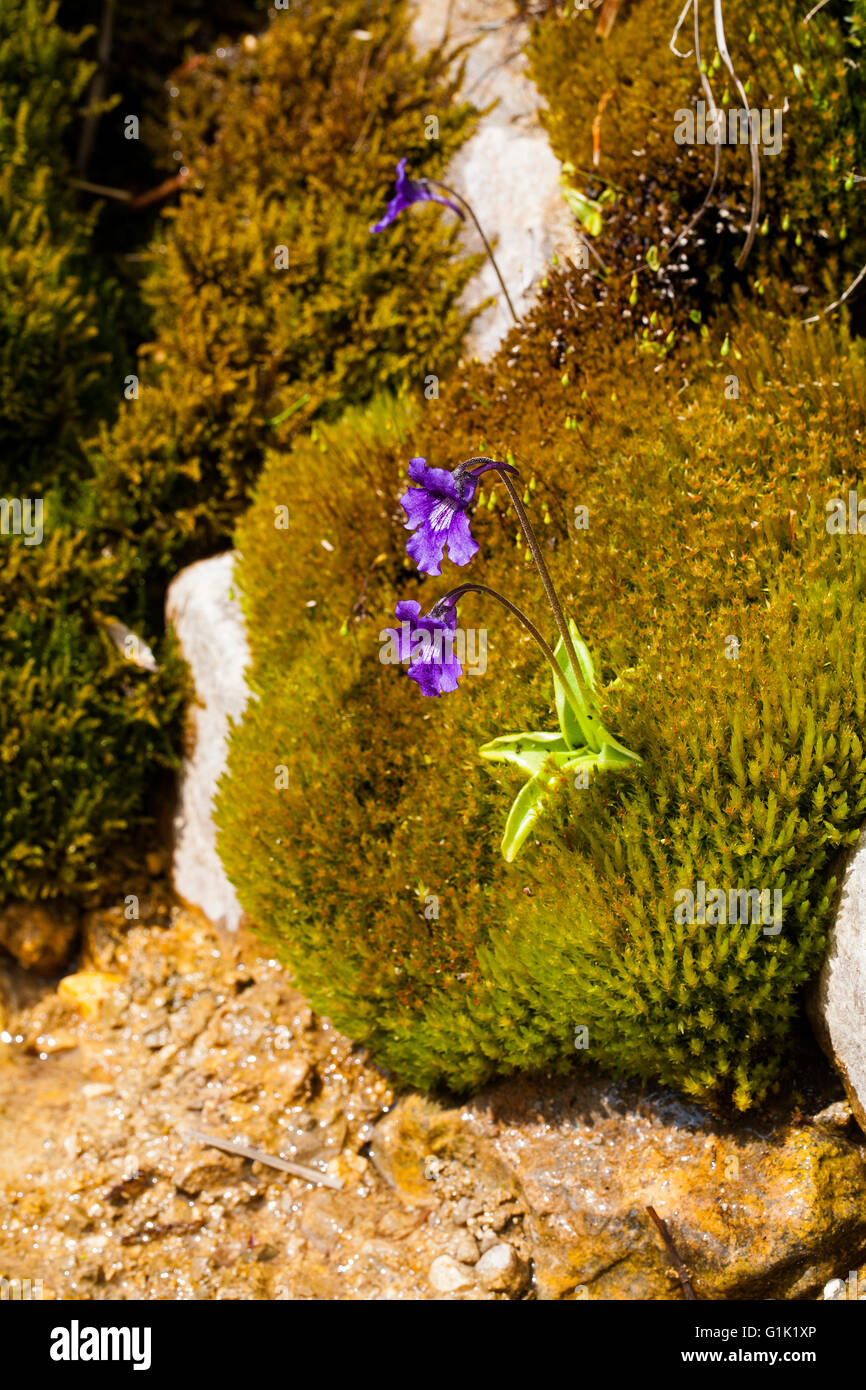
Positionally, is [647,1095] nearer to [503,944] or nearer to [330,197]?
[503,944]

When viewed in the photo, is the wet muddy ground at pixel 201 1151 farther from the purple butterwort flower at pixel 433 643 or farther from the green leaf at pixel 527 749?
the purple butterwort flower at pixel 433 643

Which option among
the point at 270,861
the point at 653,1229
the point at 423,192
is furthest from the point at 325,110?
the point at 653,1229

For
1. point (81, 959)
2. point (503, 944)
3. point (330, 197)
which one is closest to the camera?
point (503, 944)

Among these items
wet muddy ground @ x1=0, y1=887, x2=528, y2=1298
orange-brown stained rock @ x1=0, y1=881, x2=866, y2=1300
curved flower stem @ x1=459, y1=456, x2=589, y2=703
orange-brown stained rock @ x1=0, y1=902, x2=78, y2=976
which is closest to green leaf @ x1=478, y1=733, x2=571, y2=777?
curved flower stem @ x1=459, y1=456, x2=589, y2=703

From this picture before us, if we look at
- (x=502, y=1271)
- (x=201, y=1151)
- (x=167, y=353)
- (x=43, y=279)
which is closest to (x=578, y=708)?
(x=502, y=1271)

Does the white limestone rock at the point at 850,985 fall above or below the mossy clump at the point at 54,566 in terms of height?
below

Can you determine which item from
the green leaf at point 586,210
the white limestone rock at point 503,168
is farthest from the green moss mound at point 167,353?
the green leaf at point 586,210
